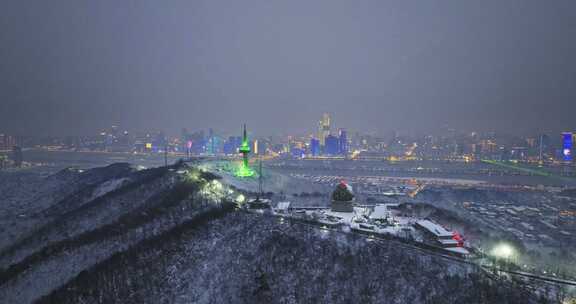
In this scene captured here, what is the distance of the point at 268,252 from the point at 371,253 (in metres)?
7.77

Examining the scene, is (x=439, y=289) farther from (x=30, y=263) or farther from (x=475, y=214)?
(x=475, y=214)

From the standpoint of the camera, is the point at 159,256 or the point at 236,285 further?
the point at 159,256

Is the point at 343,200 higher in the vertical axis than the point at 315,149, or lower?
lower

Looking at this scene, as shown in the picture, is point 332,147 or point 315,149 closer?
point 315,149

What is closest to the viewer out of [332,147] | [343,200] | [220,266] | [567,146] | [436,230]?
[220,266]

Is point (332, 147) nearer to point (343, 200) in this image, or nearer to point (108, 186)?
point (108, 186)

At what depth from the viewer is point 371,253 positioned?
28.1 meters

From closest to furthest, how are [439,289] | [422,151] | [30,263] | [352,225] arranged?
[439,289] → [352,225] → [30,263] → [422,151]

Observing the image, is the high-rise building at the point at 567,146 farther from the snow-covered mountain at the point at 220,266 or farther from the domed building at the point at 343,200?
the snow-covered mountain at the point at 220,266

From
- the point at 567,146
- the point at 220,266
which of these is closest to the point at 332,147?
the point at 567,146

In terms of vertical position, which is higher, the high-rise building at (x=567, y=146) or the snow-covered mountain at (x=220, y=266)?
the high-rise building at (x=567, y=146)

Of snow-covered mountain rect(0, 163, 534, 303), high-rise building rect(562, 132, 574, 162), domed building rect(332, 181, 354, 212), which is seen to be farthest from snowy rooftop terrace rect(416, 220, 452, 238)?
high-rise building rect(562, 132, 574, 162)

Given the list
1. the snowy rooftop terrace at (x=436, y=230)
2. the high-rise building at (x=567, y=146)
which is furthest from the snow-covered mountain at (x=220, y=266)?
the high-rise building at (x=567, y=146)

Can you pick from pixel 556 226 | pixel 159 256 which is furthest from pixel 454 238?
pixel 556 226
